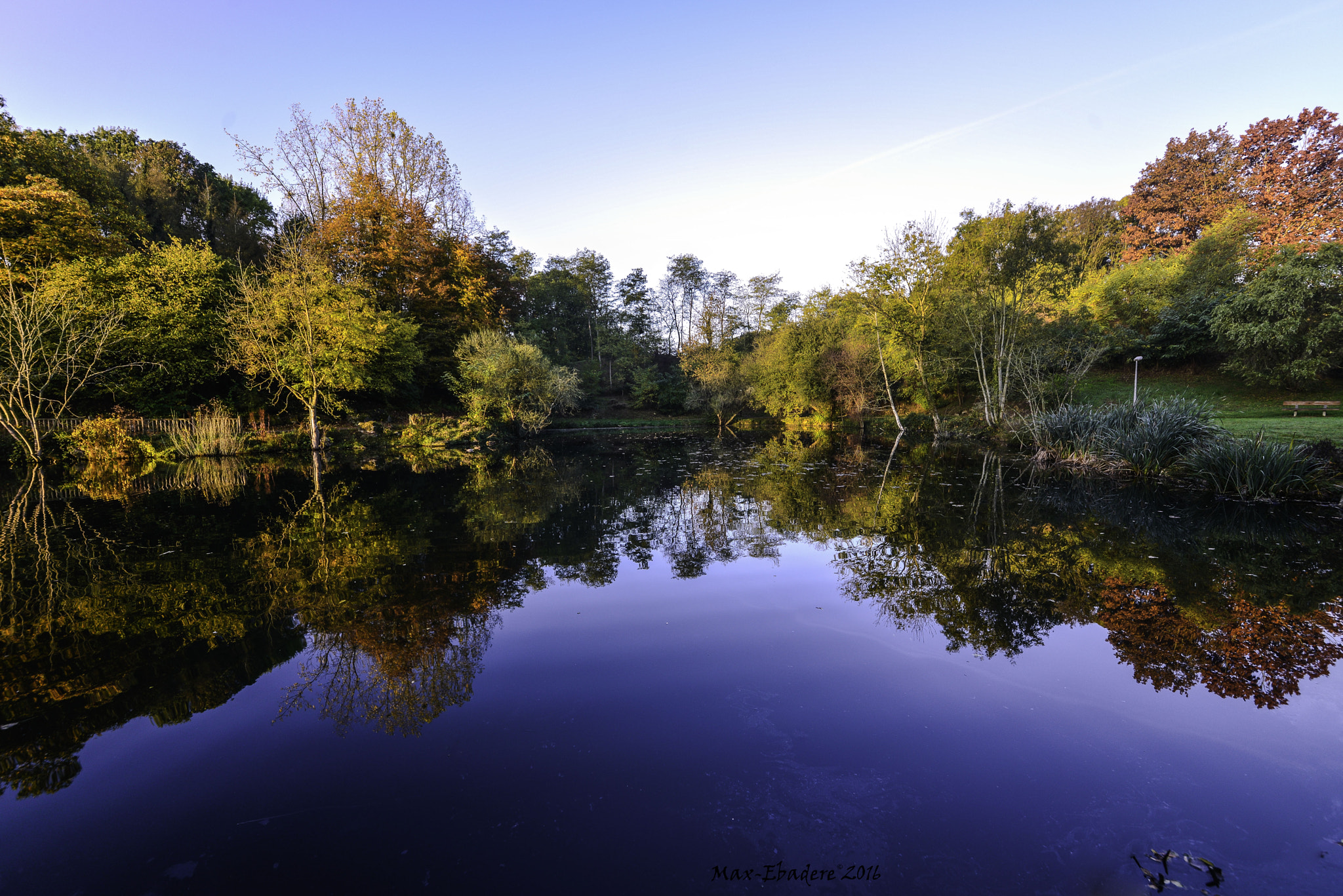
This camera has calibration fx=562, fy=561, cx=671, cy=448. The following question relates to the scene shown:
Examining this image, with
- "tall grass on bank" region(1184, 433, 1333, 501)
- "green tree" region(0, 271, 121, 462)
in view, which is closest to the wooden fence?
A: "green tree" region(0, 271, 121, 462)

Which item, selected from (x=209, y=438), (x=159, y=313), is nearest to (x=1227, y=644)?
(x=209, y=438)

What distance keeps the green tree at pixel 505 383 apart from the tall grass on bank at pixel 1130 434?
22416 mm

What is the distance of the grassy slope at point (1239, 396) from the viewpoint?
16328 mm

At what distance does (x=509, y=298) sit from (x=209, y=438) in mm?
23426

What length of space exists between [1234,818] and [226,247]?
4802cm

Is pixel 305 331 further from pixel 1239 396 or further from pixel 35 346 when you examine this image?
pixel 1239 396

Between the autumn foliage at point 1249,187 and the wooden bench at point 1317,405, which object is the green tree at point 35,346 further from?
the autumn foliage at point 1249,187

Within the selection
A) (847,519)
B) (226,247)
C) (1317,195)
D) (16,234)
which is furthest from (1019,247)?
(226,247)

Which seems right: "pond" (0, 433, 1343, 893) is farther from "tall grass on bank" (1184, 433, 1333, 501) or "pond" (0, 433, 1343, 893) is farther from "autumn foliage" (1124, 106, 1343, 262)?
"autumn foliage" (1124, 106, 1343, 262)

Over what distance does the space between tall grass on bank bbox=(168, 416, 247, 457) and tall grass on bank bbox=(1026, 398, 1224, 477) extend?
28426 mm

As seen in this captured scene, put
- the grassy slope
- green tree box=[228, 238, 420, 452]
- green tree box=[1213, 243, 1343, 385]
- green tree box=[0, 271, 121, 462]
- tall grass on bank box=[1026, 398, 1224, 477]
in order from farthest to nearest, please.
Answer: green tree box=[228, 238, 420, 452] → green tree box=[1213, 243, 1343, 385] → green tree box=[0, 271, 121, 462] → the grassy slope → tall grass on bank box=[1026, 398, 1224, 477]

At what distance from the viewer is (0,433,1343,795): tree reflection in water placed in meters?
4.33

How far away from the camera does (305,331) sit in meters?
23.2

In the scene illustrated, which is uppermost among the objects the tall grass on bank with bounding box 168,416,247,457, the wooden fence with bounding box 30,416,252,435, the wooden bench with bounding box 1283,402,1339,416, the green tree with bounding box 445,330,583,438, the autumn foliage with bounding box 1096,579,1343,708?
the green tree with bounding box 445,330,583,438
